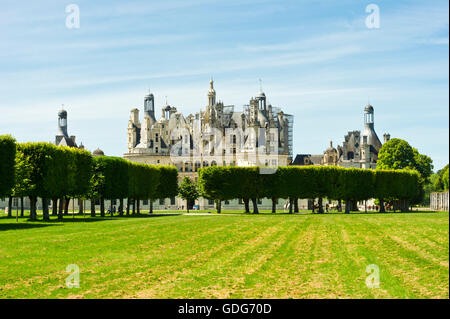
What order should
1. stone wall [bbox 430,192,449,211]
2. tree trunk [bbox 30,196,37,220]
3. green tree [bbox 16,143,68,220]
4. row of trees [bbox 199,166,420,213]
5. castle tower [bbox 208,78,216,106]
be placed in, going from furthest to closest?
1. castle tower [bbox 208,78,216,106]
2. stone wall [bbox 430,192,449,211]
3. row of trees [bbox 199,166,420,213]
4. tree trunk [bbox 30,196,37,220]
5. green tree [bbox 16,143,68,220]

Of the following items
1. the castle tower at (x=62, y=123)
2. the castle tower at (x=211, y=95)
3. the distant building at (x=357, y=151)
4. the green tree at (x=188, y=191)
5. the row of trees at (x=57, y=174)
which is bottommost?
the green tree at (x=188, y=191)

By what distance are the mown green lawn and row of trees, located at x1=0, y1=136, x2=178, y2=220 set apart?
18.6m

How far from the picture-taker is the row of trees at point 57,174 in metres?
50.7

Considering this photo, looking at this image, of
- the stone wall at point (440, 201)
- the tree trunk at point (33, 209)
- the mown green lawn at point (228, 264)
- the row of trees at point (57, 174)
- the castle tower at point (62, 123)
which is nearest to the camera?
the mown green lawn at point (228, 264)

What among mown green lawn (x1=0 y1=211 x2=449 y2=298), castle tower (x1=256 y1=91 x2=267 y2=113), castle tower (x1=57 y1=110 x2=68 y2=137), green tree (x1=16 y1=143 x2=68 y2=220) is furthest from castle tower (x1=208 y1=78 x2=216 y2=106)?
mown green lawn (x1=0 y1=211 x2=449 y2=298)

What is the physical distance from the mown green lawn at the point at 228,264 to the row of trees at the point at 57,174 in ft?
61.1

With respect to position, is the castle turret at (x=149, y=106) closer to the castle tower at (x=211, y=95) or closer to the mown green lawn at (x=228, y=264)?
the castle tower at (x=211, y=95)

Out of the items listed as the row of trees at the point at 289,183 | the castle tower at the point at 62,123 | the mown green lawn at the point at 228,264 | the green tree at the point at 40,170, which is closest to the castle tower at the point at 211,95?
the castle tower at the point at 62,123

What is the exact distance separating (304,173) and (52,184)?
36290 millimetres

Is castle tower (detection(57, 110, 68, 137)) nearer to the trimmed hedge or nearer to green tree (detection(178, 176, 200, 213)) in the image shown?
green tree (detection(178, 176, 200, 213))

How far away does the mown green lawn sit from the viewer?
16.1m

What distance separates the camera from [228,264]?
71.1ft

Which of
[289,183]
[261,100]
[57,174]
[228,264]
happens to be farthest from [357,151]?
[228,264]
